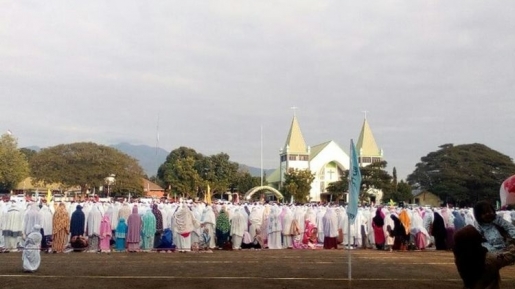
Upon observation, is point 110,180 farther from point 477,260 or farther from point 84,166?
point 477,260

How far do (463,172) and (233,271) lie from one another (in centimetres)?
5071

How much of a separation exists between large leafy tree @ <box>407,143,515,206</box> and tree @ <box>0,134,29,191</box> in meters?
40.5

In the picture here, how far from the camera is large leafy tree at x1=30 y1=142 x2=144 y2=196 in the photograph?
53.3 meters

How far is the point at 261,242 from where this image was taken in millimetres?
19094

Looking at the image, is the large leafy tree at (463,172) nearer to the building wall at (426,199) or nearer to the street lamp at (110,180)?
the building wall at (426,199)

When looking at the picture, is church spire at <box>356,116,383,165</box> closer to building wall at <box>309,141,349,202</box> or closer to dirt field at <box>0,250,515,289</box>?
building wall at <box>309,141,349,202</box>

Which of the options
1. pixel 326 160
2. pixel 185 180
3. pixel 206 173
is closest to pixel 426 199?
pixel 326 160

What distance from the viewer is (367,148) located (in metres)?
83.6

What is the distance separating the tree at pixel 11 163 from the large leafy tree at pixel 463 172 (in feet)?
133

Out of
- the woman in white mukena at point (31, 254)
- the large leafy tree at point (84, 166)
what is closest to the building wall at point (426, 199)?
the large leafy tree at point (84, 166)

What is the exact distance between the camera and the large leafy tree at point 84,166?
175 ft

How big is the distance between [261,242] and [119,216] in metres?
4.73

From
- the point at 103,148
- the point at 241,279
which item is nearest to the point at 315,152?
the point at 103,148

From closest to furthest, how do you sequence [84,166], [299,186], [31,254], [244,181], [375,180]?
[31,254] < [84,166] < [375,180] < [299,186] < [244,181]
